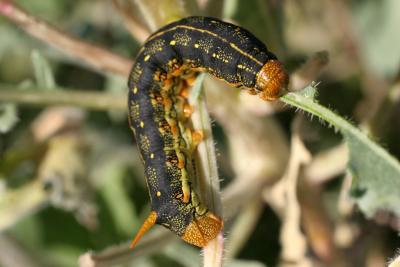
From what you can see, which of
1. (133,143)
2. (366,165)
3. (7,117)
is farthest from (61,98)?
(366,165)

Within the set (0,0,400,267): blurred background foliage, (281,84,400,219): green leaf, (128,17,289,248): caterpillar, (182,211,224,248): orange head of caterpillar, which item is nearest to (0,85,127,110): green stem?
(0,0,400,267): blurred background foliage

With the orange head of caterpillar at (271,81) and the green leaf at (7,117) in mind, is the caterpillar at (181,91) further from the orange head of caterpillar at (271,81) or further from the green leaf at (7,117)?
the green leaf at (7,117)

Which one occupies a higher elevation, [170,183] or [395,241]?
[170,183]

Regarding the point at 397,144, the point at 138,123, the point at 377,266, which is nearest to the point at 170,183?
the point at 138,123

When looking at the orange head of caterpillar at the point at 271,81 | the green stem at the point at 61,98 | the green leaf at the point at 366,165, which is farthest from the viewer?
the green stem at the point at 61,98

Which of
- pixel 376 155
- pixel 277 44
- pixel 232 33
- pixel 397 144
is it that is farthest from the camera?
pixel 397 144

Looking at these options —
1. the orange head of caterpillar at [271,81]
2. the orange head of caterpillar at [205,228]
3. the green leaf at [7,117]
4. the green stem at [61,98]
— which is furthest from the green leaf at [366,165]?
the green leaf at [7,117]

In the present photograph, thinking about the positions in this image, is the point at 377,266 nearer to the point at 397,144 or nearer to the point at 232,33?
the point at 397,144

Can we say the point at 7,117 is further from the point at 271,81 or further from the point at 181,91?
the point at 271,81
